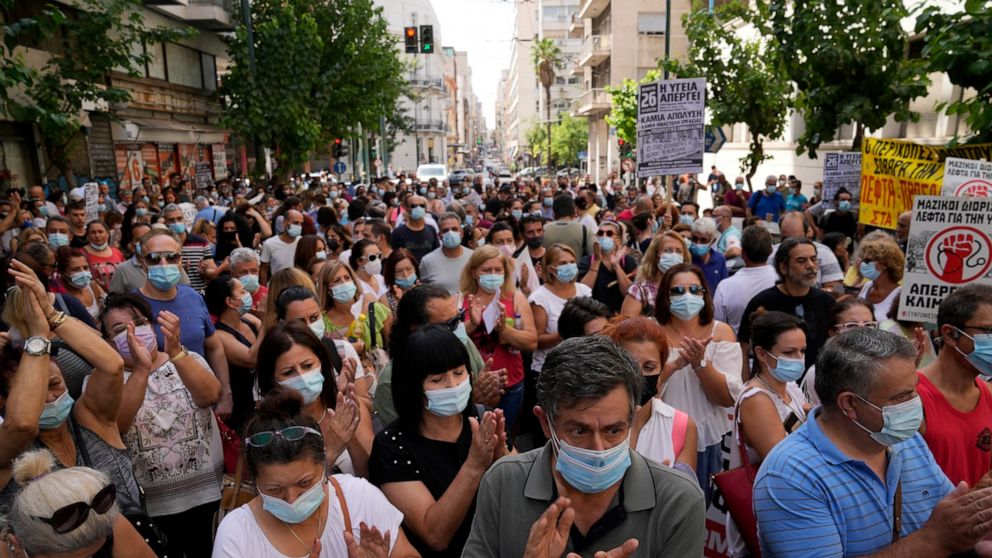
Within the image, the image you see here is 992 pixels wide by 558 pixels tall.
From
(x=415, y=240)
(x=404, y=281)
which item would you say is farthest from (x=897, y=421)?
(x=415, y=240)

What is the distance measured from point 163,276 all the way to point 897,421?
4.56m

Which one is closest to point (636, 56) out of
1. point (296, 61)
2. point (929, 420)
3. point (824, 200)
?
point (296, 61)

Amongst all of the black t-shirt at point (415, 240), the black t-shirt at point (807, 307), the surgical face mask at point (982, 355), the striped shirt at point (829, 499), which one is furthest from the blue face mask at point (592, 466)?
the black t-shirt at point (415, 240)

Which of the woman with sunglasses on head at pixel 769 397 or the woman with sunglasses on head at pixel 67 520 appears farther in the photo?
the woman with sunglasses on head at pixel 769 397

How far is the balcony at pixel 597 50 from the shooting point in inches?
1730

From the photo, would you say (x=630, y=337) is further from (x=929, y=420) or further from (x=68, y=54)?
(x=68, y=54)

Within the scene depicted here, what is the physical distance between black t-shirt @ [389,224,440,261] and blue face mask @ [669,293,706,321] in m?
4.90

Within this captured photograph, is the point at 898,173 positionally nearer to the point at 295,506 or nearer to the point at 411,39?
the point at 295,506

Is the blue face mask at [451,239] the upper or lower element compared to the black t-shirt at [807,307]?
upper

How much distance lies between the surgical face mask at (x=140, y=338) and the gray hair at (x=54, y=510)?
3.94 ft

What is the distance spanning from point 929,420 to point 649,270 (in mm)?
3134

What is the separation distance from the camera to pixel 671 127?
942cm

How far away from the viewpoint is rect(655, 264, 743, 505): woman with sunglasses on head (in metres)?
3.78

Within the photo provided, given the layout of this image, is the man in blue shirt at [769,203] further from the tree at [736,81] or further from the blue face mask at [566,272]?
the blue face mask at [566,272]
